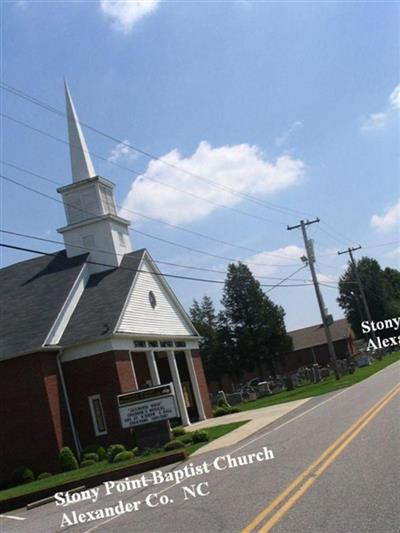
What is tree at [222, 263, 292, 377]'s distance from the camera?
228 feet

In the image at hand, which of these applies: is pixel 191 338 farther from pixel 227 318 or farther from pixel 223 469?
pixel 227 318

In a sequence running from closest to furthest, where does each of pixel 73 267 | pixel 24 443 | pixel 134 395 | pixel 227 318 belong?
1. pixel 134 395
2. pixel 24 443
3. pixel 73 267
4. pixel 227 318

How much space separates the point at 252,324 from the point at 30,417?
47.9m

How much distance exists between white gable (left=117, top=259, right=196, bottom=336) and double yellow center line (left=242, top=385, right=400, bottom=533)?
13818 mm

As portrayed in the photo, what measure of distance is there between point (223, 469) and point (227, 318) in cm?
5861

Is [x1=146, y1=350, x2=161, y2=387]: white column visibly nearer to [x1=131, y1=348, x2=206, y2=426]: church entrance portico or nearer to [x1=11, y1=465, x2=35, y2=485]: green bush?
[x1=131, y1=348, x2=206, y2=426]: church entrance portico

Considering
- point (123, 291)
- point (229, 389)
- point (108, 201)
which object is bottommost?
point (229, 389)

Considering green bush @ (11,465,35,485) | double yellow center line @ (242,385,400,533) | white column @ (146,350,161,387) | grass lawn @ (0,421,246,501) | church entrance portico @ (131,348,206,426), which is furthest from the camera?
church entrance portico @ (131,348,206,426)

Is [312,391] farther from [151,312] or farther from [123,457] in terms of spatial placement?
[123,457]

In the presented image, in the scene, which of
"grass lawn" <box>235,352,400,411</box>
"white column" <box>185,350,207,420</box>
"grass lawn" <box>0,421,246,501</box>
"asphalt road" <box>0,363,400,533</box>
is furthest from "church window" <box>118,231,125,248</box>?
"asphalt road" <box>0,363,400,533</box>

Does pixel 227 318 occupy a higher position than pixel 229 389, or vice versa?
pixel 227 318

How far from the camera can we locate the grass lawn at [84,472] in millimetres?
17172

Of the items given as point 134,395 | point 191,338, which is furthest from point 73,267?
point 134,395

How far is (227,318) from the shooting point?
71375mm
